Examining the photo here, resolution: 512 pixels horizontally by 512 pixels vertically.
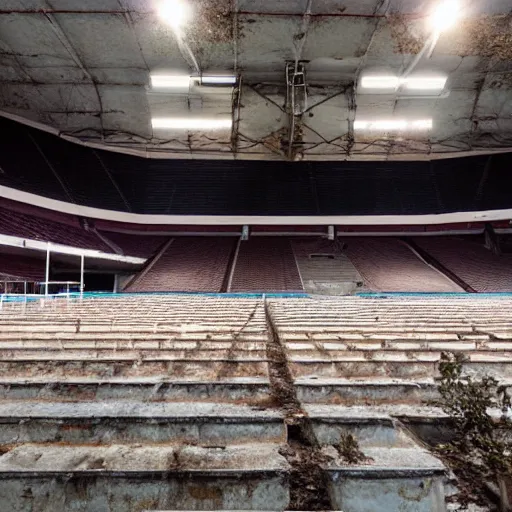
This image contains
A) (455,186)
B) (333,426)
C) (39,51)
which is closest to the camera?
(333,426)

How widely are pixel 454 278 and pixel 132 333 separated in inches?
447

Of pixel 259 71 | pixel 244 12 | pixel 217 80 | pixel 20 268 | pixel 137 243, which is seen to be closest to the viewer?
pixel 244 12

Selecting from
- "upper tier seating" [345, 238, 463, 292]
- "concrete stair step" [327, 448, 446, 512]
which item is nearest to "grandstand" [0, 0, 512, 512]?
"concrete stair step" [327, 448, 446, 512]

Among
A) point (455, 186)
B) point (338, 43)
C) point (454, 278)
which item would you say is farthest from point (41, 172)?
point (455, 186)

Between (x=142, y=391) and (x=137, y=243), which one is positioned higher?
(x=137, y=243)

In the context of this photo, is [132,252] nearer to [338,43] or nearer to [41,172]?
[41,172]

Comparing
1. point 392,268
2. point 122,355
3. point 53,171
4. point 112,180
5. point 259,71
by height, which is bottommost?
point 122,355

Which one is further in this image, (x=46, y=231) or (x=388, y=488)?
(x=46, y=231)

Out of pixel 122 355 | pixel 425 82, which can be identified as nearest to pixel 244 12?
pixel 425 82

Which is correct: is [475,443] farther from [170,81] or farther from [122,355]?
[170,81]

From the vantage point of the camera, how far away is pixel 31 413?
3.64 feet

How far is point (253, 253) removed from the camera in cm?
1320

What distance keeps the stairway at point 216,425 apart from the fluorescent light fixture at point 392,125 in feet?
38.2

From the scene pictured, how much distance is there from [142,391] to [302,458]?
0.67 metres
